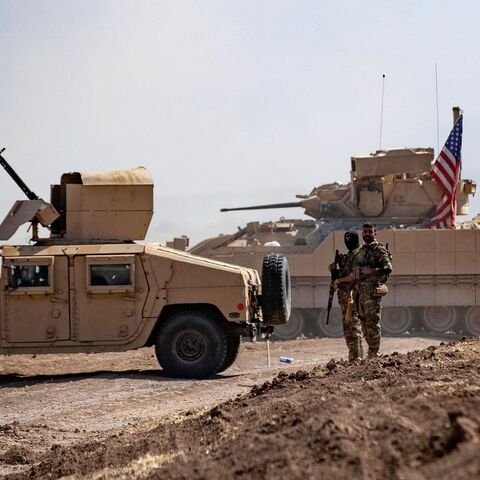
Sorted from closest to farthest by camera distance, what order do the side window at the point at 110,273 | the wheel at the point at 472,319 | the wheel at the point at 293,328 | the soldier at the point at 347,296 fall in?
the soldier at the point at 347,296 → the side window at the point at 110,273 → the wheel at the point at 293,328 → the wheel at the point at 472,319

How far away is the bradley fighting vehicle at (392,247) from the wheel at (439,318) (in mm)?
22

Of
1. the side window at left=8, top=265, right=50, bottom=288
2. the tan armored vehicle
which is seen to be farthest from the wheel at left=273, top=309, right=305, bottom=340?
the side window at left=8, top=265, right=50, bottom=288

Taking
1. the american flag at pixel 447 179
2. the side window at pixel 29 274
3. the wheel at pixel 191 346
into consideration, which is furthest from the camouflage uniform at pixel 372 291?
the american flag at pixel 447 179

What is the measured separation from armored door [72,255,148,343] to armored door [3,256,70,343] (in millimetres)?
173

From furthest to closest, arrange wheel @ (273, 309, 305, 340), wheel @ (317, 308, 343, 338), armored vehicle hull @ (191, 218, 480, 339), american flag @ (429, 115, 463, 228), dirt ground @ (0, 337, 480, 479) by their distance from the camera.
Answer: american flag @ (429, 115, 463, 228)
wheel @ (273, 309, 305, 340)
wheel @ (317, 308, 343, 338)
armored vehicle hull @ (191, 218, 480, 339)
dirt ground @ (0, 337, 480, 479)

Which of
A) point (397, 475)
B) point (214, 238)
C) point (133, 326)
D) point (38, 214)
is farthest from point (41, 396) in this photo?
point (214, 238)

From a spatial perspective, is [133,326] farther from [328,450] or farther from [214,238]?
[214,238]

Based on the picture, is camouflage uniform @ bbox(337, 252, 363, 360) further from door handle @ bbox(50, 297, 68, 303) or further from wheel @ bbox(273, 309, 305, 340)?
wheel @ bbox(273, 309, 305, 340)

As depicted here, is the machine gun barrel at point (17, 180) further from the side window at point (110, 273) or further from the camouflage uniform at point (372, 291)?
the camouflage uniform at point (372, 291)

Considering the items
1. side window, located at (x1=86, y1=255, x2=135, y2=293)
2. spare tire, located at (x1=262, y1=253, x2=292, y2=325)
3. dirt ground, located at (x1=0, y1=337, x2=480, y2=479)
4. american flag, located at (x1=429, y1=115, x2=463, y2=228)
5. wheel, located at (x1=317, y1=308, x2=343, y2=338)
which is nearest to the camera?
dirt ground, located at (x1=0, y1=337, x2=480, y2=479)

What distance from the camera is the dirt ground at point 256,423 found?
5.05 m

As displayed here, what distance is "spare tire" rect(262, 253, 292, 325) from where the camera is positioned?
1397 centimetres

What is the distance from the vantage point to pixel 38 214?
14.3 m

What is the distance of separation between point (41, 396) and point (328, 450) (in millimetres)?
7521
